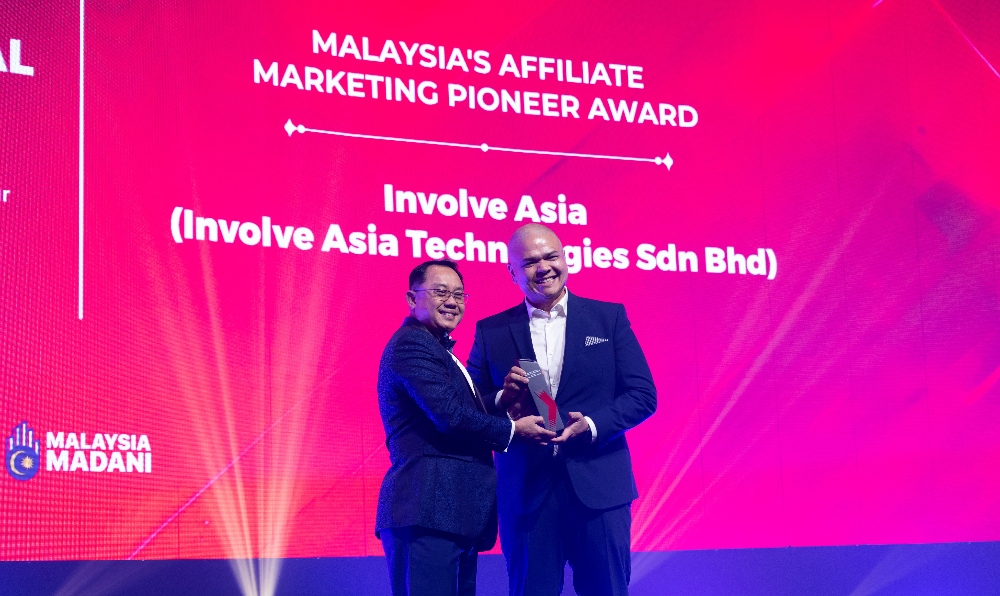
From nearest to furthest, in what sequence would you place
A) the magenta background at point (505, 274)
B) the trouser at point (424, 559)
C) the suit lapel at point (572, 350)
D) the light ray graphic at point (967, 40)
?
the trouser at point (424, 559) < the suit lapel at point (572, 350) < the magenta background at point (505, 274) < the light ray graphic at point (967, 40)

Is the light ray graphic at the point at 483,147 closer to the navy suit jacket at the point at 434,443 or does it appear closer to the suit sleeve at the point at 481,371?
the suit sleeve at the point at 481,371

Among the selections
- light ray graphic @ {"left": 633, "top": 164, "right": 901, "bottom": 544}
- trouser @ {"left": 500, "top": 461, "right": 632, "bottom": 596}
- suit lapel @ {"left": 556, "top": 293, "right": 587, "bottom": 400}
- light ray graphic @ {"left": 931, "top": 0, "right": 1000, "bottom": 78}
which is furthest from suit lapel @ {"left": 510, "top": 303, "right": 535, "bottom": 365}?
light ray graphic @ {"left": 931, "top": 0, "right": 1000, "bottom": 78}

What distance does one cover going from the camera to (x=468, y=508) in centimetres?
266

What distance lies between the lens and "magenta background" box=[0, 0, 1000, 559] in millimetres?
3623

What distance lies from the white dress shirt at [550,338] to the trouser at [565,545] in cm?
28

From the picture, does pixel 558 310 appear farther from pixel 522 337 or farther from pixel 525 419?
pixel 525 419

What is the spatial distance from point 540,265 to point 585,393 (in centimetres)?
39

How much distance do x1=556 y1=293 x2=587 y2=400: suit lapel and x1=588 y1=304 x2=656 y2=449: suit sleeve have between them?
0.11 metres

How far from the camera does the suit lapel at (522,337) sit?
10.3 ft

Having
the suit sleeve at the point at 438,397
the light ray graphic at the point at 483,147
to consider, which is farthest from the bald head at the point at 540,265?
the light ray graphic at the point at 483,147

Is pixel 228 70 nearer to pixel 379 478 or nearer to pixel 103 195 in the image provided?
pixel 103 195

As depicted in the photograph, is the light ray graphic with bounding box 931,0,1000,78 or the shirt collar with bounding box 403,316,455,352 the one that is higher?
the light ray graphic with bounding box 931,0,1000,78

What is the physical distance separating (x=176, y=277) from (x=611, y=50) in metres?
2.00

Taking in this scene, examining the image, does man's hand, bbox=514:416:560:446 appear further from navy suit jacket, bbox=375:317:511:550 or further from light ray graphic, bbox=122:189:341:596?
light ray graphic, bbox=122:189:341:596
